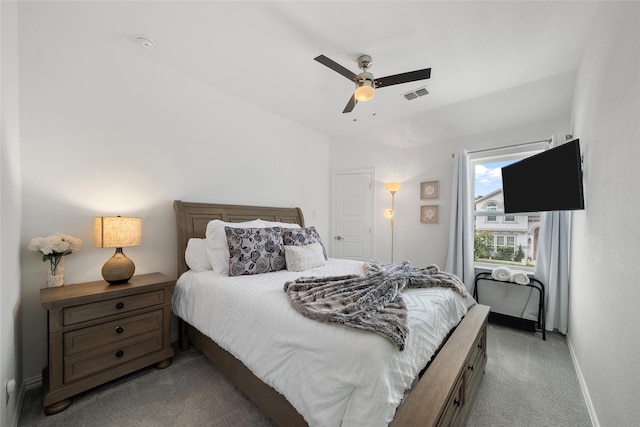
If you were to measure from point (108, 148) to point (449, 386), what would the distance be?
3.05 metres

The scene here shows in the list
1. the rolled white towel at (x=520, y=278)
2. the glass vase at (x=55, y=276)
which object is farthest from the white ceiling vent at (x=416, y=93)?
the glass vase at (x=55, y=276)

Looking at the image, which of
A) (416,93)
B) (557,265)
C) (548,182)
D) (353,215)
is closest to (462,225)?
(557,265)

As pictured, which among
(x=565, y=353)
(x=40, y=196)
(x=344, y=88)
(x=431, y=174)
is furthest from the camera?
(x=431, y=174)

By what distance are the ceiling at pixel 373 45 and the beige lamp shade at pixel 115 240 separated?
1.60 metres

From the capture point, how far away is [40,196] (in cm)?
193

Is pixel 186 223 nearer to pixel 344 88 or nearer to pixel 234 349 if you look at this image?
pixel 234 349

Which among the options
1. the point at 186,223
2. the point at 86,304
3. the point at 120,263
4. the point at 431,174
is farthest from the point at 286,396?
the point at 431,174

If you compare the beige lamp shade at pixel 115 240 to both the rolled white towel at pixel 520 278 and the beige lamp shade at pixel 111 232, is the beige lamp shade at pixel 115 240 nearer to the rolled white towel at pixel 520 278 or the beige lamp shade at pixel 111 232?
the beige lamp shade at pixel 111 232

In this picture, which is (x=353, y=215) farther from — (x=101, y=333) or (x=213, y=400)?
(x=101, y=333)

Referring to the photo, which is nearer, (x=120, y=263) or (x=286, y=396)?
(x=286, y=396)

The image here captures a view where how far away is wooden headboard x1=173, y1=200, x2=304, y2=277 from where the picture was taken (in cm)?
255

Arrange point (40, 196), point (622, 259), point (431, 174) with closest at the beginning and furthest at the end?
point (622, 259), point (40, 196), point (431, 174)

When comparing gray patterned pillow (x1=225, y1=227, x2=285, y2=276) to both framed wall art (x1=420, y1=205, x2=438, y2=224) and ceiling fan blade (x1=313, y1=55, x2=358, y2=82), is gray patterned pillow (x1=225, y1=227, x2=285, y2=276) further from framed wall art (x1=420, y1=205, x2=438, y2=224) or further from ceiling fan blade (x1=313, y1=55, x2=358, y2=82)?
framed wall art (x1=420, y1=205, x2=438, y2=224)

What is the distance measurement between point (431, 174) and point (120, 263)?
13.1ft
